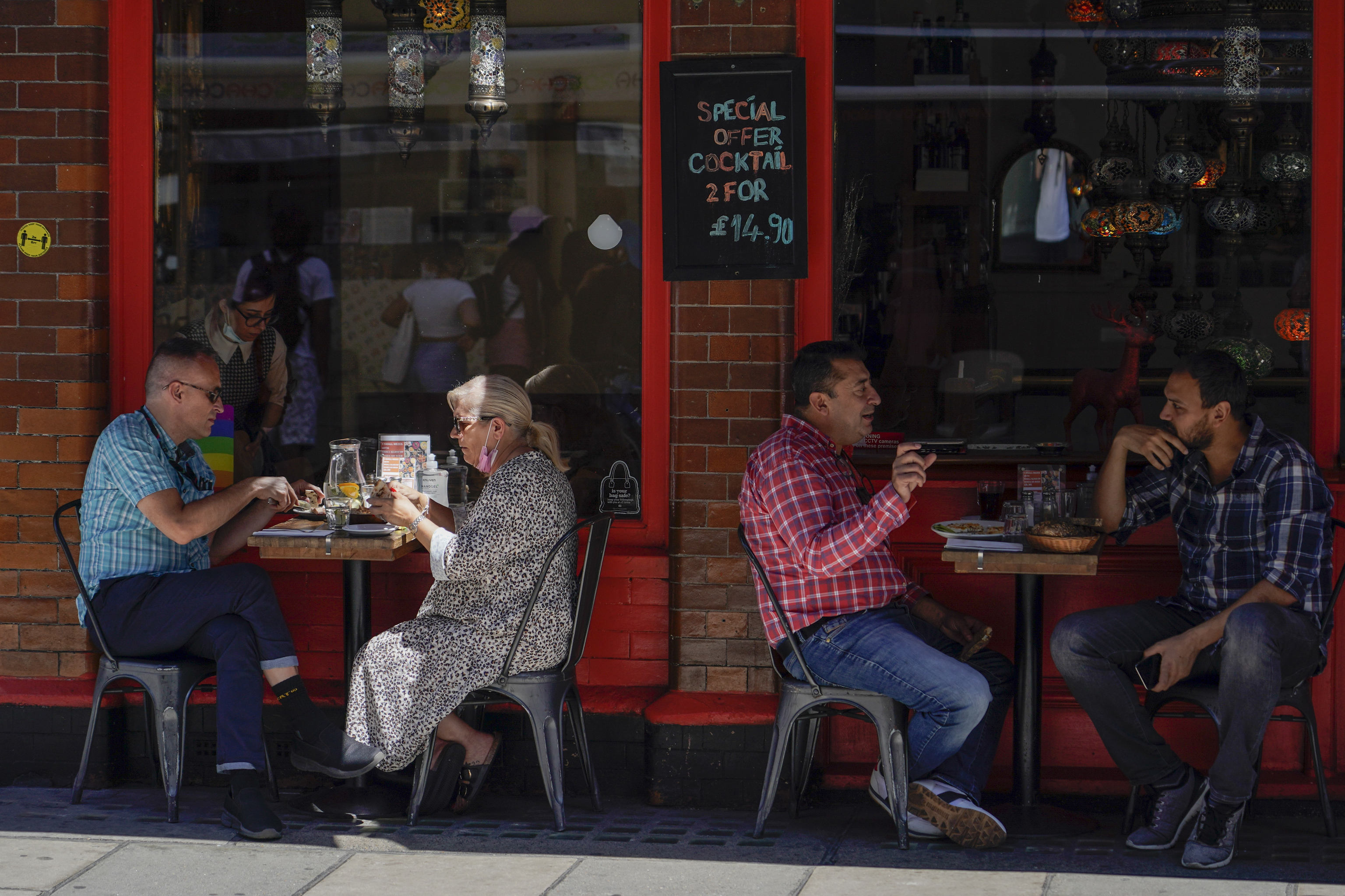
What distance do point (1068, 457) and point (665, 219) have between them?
1.65 metres

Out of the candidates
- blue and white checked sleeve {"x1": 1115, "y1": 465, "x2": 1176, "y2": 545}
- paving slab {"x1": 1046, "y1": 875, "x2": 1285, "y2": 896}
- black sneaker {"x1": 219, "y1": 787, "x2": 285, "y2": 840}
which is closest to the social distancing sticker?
black sneaker {"x1": 219, "y1": 787, "x2": 285, "y2": 840}

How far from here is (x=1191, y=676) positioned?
3.96m

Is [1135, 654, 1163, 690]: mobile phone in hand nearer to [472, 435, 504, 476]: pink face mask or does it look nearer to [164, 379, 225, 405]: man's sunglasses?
[472, 435, 504, 476]: pink face mask

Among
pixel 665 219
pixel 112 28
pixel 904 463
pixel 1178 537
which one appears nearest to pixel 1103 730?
pixel 1178 537

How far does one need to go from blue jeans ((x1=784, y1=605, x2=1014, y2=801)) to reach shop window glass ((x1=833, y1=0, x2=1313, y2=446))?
1.24 m

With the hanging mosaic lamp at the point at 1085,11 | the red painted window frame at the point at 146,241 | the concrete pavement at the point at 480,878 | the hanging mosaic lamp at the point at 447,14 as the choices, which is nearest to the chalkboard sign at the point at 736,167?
the red painted window frame at the point at 146,241

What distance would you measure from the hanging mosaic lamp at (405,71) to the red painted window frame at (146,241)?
2.82 ft

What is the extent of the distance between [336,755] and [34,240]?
6.83ft

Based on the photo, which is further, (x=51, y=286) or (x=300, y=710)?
(x=51, y=286)

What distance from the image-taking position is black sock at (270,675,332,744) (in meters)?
4.09

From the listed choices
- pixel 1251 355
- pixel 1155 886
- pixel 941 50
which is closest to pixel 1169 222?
pixel 1251 355

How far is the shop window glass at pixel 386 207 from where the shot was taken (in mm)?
4914

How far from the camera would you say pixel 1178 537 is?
13.6 feet

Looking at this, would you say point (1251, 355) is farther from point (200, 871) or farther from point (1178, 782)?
point (200, 871)
